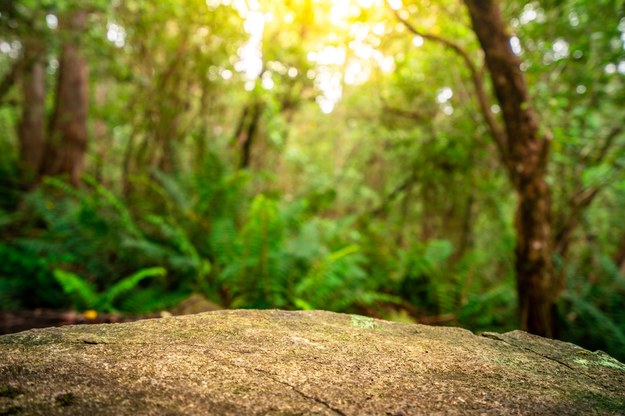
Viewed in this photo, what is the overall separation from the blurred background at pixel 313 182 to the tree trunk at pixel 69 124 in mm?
26

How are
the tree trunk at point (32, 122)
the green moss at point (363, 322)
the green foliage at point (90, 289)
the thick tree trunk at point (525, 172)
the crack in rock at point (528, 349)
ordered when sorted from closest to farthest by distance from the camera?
the crack in rock at point (528, 349), the green moss at point (363, 322), the thick tree trunk at point (525, 172), the green foliage at point (90, 289), the tree trunk at point (32, 122)

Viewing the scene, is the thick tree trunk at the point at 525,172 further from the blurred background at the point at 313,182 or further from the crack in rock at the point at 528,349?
the crack in rock at the point at 528,349

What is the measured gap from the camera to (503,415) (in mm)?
895

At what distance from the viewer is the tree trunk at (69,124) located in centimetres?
632

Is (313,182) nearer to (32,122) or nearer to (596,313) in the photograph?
(596,313)

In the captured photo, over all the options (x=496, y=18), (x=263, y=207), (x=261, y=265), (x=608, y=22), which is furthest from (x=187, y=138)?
(x=608, y=22)

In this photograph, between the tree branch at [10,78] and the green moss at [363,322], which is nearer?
the green moss at [363,322]

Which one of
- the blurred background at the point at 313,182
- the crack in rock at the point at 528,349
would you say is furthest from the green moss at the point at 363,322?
the blurred background at the point at 313,182

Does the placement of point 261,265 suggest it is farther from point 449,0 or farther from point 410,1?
point 449,0

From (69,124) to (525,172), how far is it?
6328 mm

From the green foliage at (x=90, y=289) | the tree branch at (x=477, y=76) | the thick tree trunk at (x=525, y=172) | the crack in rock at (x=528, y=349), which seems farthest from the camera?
the tree branch at (x=477, y=76)

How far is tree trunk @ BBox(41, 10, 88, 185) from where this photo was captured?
6.32m

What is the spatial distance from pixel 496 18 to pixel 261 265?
9.10ft

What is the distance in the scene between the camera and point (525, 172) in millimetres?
3152
